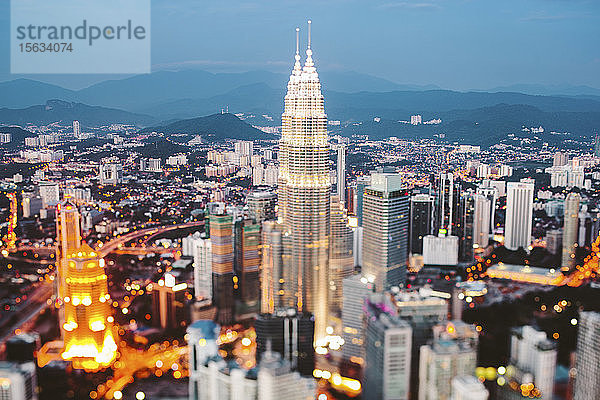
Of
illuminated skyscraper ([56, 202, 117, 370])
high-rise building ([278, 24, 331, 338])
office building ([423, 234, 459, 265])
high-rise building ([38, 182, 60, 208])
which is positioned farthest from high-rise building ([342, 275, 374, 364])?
high-rise building ([38, 182, 60, 208])

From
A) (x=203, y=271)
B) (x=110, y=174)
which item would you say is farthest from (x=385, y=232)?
(x=110, y=174)

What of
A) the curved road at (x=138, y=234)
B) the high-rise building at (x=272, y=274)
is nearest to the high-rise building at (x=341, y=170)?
the curved road at (x=138, y=234)

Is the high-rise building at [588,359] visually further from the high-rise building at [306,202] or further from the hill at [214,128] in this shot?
the hill at [214,128]

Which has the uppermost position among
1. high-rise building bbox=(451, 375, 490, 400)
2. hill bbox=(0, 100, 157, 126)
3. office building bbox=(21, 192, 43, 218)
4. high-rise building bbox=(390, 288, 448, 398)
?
hill bbox=(0, 100, 157, 126)

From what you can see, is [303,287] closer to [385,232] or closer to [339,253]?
[339,253]

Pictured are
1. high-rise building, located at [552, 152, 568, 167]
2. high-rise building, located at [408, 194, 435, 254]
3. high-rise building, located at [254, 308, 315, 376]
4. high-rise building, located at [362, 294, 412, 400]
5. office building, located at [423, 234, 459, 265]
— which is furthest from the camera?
high-rise building, located at [552, 152, 568, 167]

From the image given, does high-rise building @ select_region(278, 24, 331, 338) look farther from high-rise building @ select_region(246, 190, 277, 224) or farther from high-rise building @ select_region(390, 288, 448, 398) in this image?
high-rise building @ select_region(390, 288, 448, 398)
